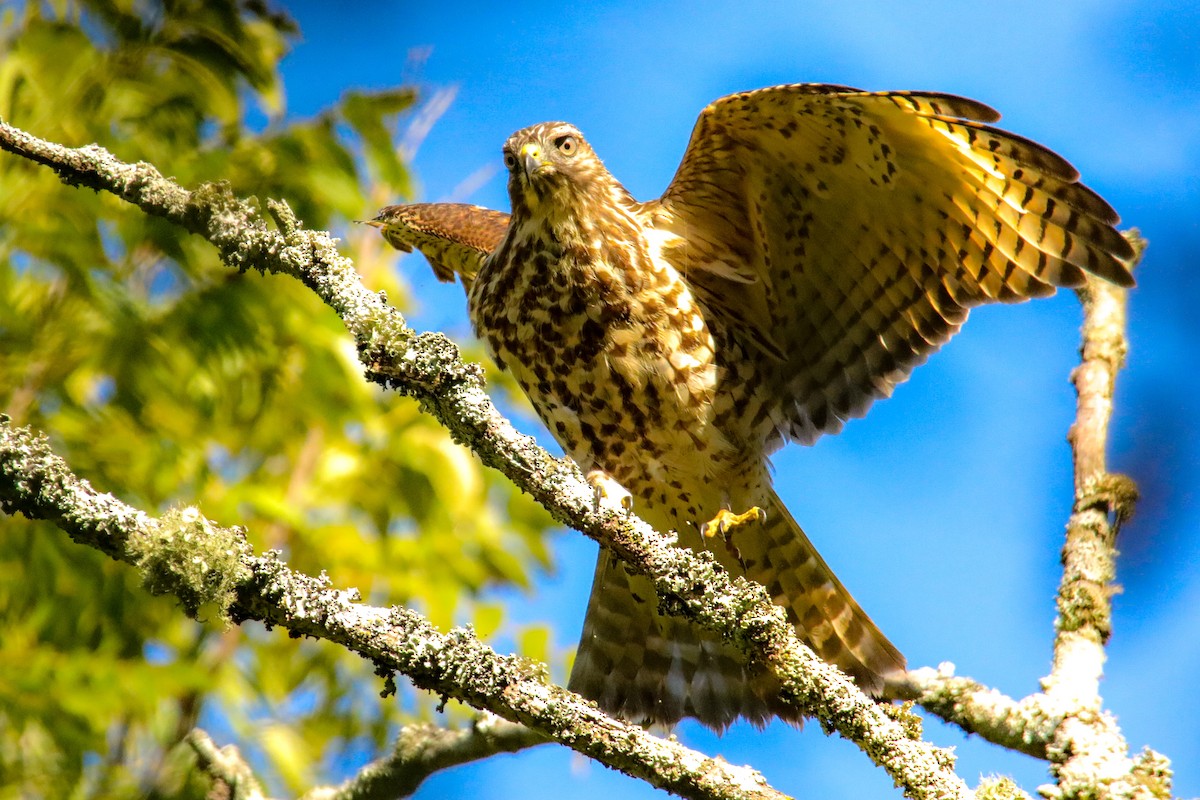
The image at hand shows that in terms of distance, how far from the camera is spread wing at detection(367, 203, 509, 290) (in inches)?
178

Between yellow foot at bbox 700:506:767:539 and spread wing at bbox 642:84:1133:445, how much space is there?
304 millimetres

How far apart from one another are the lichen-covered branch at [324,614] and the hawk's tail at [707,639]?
4.51ft

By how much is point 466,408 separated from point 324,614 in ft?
1.63

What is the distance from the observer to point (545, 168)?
373cm

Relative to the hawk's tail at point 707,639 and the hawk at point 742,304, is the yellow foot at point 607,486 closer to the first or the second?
the hawk at point 742,304

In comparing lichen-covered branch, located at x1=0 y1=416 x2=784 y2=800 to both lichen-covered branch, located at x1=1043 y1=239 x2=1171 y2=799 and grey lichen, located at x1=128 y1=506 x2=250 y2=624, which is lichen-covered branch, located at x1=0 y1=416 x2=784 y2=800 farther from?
lichen-covered branch, located at x1=1043 y1=239 x2=1171 y2=799

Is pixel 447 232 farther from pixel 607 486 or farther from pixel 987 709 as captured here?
pixel 987 709

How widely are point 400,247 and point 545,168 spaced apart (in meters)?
1.42

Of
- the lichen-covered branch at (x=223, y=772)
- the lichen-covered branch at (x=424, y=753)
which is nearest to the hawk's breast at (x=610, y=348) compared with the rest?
the lichen-covered branch at (x=424, y=753)

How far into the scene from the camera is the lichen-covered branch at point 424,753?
300 cm

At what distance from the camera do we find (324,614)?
1.98 metres

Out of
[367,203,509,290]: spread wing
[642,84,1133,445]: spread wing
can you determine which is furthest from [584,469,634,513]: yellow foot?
[367,203,509,290]: spread wing

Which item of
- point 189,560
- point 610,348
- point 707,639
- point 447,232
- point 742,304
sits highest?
point 447,232

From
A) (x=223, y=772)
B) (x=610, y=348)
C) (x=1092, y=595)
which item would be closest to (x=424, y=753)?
(x=223, y=772)
